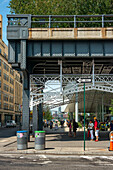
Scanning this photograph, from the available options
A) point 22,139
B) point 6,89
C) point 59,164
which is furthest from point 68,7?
point 6,89

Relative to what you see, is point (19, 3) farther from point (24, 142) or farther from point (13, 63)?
point (24, 142)

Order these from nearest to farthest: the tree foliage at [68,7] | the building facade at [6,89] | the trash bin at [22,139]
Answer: the trash bin at [22,139], the tree foliage at [68,7], the building facade at [6,89]

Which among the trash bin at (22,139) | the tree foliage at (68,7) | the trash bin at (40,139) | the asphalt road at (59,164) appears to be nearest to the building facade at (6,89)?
the tree foliage at (68,7)

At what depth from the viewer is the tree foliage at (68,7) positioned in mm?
34125

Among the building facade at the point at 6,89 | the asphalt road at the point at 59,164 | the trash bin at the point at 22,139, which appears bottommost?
the asphalt road at the point at 59,164

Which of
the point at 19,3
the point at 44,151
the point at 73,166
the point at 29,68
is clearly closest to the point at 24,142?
the point at 44,151

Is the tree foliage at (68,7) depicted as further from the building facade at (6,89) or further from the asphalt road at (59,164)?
the building facade at (6,89)

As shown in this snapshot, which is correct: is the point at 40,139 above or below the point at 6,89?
below

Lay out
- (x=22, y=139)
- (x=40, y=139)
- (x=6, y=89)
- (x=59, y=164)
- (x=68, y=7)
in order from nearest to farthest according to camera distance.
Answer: (x=59, y=164) → (x=40, y=139) → (x=22, y=139) → (x=68, y=7) → (x=6, y=89)

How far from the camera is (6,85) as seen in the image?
88750mm

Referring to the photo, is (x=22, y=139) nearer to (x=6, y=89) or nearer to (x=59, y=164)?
(x=59, y=164)

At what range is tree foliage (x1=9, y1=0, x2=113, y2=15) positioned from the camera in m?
34.1

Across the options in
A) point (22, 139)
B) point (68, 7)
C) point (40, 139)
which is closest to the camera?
point (40, 139)

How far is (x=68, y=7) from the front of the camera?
3484cm
